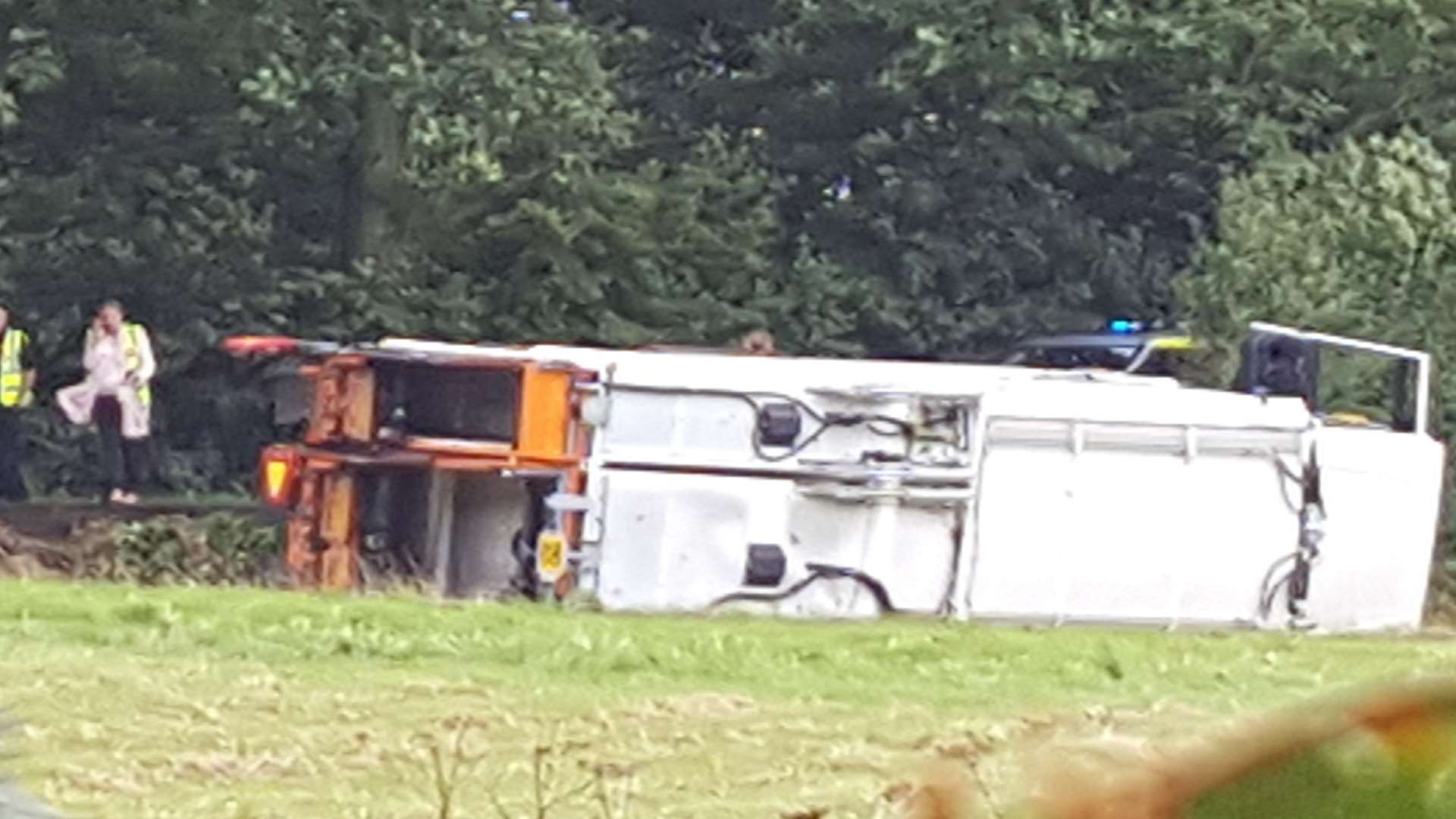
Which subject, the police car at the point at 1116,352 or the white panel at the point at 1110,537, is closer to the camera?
the white panel at the point at 1110,537

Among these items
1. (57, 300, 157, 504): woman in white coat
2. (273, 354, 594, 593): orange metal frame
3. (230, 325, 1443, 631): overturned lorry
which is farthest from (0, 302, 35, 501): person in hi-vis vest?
(230, 325, 1443, 631): overturned lorry

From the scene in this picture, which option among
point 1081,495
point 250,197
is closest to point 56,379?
point 250,197

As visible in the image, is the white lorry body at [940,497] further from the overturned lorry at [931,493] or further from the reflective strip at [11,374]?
the reflective strip at [11,374]

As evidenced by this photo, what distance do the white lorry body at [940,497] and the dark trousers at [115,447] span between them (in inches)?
317

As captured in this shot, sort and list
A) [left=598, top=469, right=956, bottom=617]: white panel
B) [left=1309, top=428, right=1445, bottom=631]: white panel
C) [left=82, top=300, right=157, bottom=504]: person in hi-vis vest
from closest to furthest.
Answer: [left=598, top=469, right=956, bottom=617]: white panel < [left=1309, top=428, right=1445, bottom=631]: white panel < [left=82, top=300, right=157, bottom=504]: person in hi-vis vest

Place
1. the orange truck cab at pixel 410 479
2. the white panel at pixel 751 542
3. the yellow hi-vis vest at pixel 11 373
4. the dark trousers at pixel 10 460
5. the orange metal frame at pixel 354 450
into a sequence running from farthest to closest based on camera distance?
the dark trousers at pixel 10 460 < the yellow hi-vis vest at pixel 11 373 < the orange truck cab at pixel 410 479 < the orange metal frame at pixel 354 450 < the white panel at pixel 751 542

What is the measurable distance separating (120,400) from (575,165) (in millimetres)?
5081

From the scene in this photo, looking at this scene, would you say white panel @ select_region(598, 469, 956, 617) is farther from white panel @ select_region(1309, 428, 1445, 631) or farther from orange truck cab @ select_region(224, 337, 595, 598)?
white panel @ select_region(1309, 428, 1445, 631)

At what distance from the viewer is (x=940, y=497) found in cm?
1873

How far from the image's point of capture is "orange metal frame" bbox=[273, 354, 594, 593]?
19219mm

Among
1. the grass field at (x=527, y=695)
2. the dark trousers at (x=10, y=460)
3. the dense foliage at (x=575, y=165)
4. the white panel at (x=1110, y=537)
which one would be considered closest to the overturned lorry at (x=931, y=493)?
the white panel at (x=1110, y=537)

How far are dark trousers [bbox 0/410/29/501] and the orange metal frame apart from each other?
6.45 meters

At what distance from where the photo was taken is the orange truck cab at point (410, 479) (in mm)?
19766

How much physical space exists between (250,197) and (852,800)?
23.4 meters
